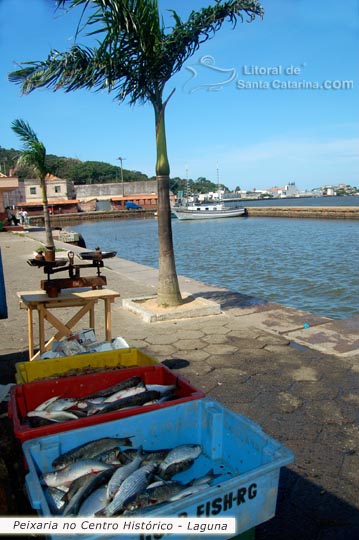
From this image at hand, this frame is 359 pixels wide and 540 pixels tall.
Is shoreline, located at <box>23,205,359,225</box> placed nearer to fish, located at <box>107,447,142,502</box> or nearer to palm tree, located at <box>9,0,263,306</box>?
palm tree, located at <box>9,0,263,306</box>

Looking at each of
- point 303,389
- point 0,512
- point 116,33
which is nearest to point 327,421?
point 303,389

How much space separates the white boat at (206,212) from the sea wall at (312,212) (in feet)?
9.63

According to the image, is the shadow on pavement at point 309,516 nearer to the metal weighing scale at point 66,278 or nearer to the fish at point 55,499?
the fish at point 55,499

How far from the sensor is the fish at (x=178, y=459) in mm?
2170

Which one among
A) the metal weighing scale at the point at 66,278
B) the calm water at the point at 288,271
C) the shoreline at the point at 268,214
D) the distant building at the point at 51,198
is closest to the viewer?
the metal weighing scale at the point at 66,278

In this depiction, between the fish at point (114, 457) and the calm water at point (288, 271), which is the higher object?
A: the fish at point (114, 457)

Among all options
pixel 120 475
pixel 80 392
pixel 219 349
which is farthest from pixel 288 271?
pixel 120 475

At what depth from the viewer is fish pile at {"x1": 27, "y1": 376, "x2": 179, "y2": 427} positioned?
2601mm

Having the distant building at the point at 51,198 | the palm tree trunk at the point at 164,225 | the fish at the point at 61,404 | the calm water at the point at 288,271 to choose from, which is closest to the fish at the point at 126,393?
the fish at the point at 61,404

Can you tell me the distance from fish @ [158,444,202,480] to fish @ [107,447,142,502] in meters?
0.12

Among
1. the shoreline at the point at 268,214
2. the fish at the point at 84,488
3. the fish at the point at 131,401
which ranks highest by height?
the fish at the point at 131,401

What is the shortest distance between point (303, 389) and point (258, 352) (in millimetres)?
1159

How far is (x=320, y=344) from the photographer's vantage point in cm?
588

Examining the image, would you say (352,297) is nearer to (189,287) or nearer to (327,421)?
(189,287)
